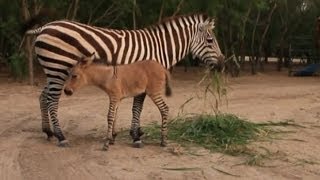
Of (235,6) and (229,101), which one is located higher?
(235,6)

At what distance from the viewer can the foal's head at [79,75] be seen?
7.83 meters

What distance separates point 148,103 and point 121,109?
1.14 metres

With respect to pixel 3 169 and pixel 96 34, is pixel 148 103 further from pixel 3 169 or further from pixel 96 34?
pixel 3 169

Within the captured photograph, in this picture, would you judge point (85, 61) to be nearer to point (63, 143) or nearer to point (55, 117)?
point (55, 117)

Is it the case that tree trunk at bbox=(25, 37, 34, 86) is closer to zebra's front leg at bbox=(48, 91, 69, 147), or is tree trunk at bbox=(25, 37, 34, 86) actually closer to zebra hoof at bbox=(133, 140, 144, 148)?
zebra's front leg at bbox=(48, 91, 69, 147)

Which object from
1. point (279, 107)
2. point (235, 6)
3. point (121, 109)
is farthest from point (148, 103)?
point (235, 6)

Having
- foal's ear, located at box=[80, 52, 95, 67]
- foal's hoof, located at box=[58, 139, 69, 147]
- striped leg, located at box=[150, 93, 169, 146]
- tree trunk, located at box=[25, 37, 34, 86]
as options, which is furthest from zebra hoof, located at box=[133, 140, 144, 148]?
tree trunk, located at box=[25, 37, 34, 86]

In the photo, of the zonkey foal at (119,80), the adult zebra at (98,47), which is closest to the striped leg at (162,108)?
the zonkey foal at (119,80)

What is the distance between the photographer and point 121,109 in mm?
12219

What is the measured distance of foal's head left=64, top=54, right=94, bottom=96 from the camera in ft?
25.7

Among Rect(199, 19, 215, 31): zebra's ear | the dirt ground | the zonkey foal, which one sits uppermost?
Rect(199, 19, 215, 31): zebra's ear

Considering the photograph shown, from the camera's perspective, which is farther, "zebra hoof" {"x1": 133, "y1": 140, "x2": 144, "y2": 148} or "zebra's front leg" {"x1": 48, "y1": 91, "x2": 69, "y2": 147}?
"zebra's front leg" {"x1": 48, "y1": 91, "x2": 69, "y2": 147}

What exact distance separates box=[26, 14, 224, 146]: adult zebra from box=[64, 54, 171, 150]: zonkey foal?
336 millimetres

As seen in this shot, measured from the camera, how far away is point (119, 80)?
799 cm
